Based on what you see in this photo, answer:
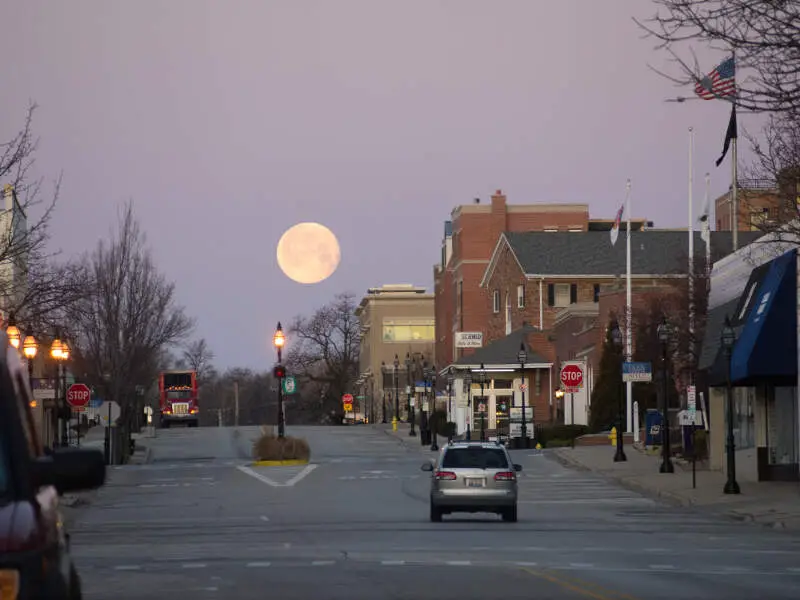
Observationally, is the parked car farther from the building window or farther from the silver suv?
the building window

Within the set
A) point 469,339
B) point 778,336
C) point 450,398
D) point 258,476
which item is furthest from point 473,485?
point 450,398

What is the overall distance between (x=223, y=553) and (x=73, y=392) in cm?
3116

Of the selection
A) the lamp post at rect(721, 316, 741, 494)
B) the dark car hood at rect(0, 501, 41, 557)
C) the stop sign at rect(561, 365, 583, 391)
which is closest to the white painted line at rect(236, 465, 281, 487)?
the stop sign at rect(561, 365, 583, 391)

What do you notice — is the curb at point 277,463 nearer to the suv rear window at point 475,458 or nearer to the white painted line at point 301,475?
the white painted line at point 301,475

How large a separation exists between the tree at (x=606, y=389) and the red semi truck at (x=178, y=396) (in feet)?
129

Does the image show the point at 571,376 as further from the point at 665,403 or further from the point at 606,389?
the point at 665,403

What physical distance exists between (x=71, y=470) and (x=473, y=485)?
25.2 metres

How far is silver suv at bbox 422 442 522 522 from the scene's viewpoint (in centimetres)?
3097

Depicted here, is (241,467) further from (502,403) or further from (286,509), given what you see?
(502,403)

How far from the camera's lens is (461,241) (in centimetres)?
11631

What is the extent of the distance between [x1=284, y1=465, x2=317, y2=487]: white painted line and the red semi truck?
161ft

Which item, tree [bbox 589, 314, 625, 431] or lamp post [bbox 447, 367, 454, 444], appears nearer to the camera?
tree [bbox 589, 314, 625, 431]

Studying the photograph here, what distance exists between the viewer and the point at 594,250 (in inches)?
3910

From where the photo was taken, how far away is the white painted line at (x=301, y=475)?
48.7 m
